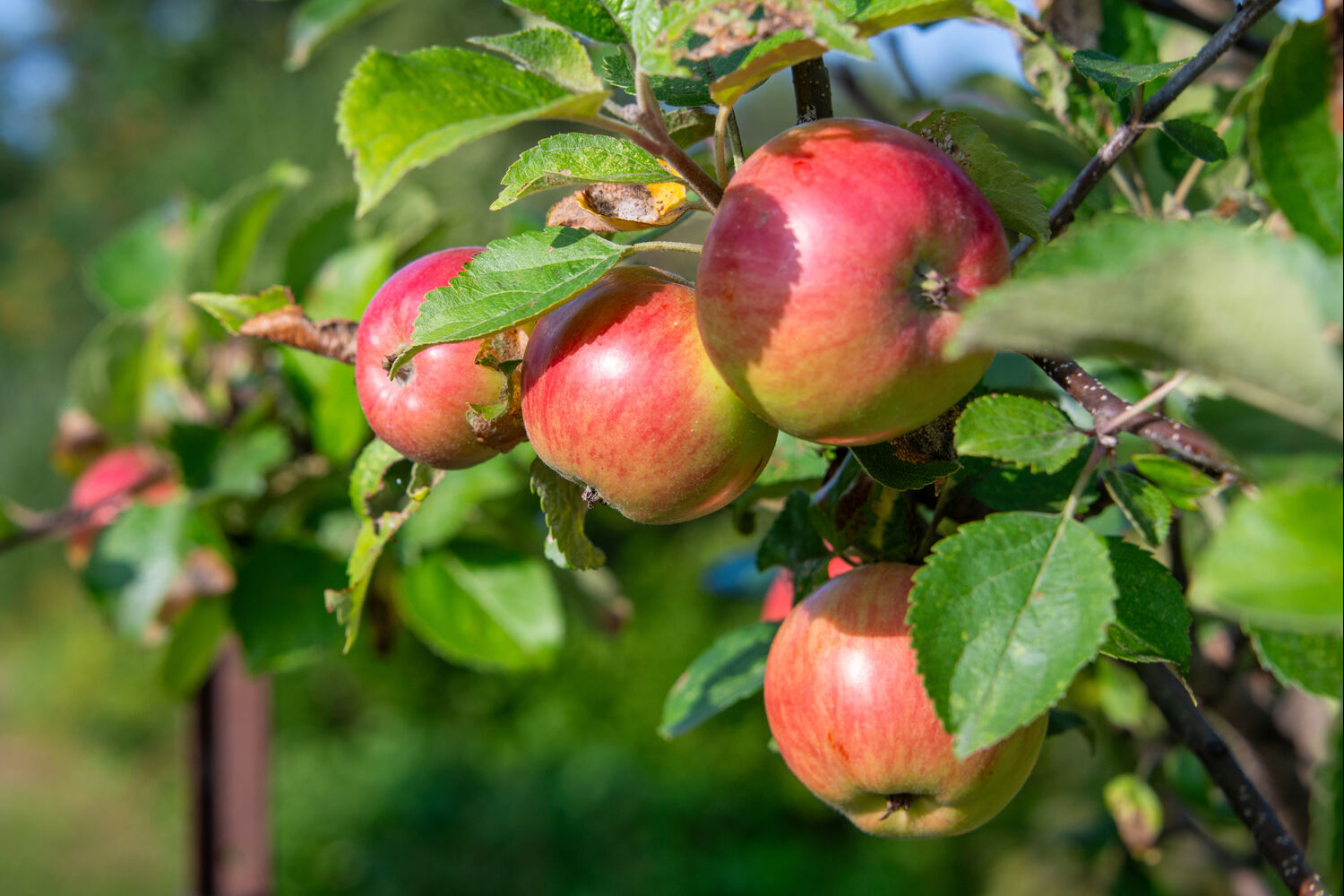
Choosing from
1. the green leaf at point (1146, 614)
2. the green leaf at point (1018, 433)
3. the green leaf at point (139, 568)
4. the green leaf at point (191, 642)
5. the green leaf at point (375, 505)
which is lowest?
the green leaf at point (191, 642)

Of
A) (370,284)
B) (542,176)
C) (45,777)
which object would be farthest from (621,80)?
(45,777)

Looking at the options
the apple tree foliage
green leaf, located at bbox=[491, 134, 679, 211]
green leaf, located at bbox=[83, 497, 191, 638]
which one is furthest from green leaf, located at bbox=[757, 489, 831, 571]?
green leaf, located at bbox=[83, 497, 191, 638]

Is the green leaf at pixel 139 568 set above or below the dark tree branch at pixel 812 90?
below

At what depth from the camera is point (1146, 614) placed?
41 cm

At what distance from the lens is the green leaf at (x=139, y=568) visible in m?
0.93

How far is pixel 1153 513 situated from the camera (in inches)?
14.9

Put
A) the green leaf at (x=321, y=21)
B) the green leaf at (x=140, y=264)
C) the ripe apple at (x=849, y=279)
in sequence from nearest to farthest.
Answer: the ripe apple at (x=849, y=279)
the green leaf at (x=321, y=21)
the green leaf at (x=140, y=264)

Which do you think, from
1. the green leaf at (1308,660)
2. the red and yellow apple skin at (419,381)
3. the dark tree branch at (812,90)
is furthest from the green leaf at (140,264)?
the green leaf at (1308,660)

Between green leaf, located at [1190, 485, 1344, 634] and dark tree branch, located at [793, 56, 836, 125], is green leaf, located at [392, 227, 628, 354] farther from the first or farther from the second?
green leaf, located at [1190, 485, 1344, 634]

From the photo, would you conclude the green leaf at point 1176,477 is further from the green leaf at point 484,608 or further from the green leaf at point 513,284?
the green leaf at point 484,608

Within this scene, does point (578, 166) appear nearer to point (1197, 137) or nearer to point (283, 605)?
point (1197, 137)

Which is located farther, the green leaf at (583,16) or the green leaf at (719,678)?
the green leaf at (719,678)

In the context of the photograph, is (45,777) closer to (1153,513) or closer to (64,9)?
(1153,513)

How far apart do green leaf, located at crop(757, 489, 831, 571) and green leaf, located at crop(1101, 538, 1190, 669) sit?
0.52ft
